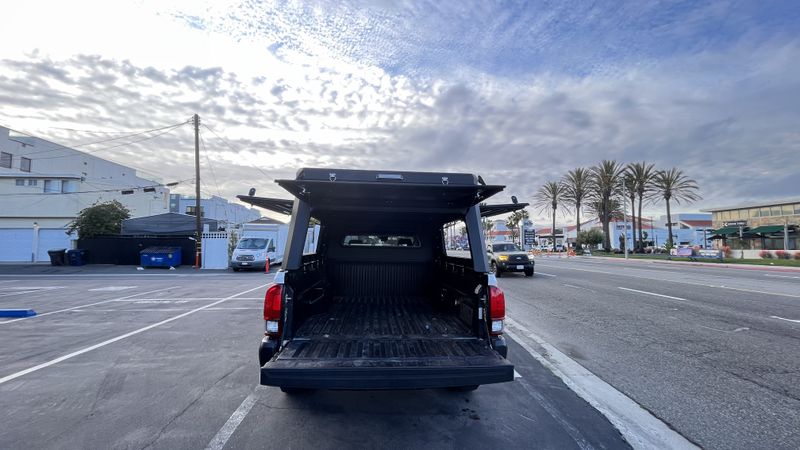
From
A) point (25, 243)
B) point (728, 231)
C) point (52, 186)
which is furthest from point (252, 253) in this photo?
point (728, 231)

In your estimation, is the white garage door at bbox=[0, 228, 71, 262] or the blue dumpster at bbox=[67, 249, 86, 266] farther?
the white garage door at bbox=[0, 228, 71, 262]

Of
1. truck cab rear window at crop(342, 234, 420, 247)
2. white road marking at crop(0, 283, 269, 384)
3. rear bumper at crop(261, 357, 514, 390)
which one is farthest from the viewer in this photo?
truck cab rear window at crop(342, 234, 420, 247)

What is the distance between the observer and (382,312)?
570 centimetres

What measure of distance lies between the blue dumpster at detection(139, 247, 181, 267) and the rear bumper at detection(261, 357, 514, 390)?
85.5 feet

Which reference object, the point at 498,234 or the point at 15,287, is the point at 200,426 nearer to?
the point at 15,287

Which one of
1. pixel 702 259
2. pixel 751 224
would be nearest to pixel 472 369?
pixel 702 259

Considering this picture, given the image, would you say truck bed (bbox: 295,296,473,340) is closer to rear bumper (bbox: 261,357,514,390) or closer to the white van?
rear bumper (bbox: 261,357,514,390)

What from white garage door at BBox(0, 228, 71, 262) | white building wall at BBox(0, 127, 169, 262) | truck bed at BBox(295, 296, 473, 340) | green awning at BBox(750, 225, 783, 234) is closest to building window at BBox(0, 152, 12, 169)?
white building wall at BBox(0, 127, 169, 262)

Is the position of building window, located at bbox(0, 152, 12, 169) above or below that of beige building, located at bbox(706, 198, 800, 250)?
above

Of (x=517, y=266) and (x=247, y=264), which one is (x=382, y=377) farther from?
(x=247, y=264)

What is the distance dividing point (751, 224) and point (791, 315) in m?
69.0

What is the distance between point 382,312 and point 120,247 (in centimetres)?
2993

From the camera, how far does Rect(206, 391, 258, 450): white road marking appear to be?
318 centimetres

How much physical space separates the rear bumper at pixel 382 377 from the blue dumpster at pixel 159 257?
2605 cm
